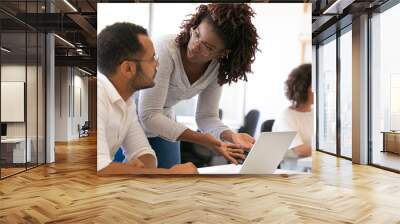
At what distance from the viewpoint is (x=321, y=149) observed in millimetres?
10602

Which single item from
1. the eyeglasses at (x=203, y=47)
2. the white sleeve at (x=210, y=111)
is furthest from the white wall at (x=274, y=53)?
the eyeglasses at (x=203, y=47)

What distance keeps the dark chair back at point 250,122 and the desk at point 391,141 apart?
8.01ft

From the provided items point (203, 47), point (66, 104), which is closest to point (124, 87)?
point (203, 47)

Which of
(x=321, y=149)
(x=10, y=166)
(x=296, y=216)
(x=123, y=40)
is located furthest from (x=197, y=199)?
(x=321, y=149)

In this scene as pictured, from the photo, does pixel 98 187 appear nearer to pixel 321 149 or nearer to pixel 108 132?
pixel 108 132

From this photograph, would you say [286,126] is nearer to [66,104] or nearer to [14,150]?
[14,150]

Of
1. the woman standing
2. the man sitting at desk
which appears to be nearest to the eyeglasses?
the woman standing

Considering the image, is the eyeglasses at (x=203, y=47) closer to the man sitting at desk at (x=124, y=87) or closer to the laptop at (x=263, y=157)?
the man sitting at desk at (x=124, y=87)

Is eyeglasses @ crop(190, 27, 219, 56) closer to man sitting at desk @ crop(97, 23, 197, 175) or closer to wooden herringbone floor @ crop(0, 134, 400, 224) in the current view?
man sitting at desk @ crop(97, 23, 197, 175)

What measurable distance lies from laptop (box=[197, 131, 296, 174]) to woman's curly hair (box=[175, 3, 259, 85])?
0.96m

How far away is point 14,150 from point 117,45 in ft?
7.67

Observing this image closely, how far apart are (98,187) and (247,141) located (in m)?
2.19

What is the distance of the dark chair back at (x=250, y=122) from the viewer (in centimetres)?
606

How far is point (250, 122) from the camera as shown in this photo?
607cm
